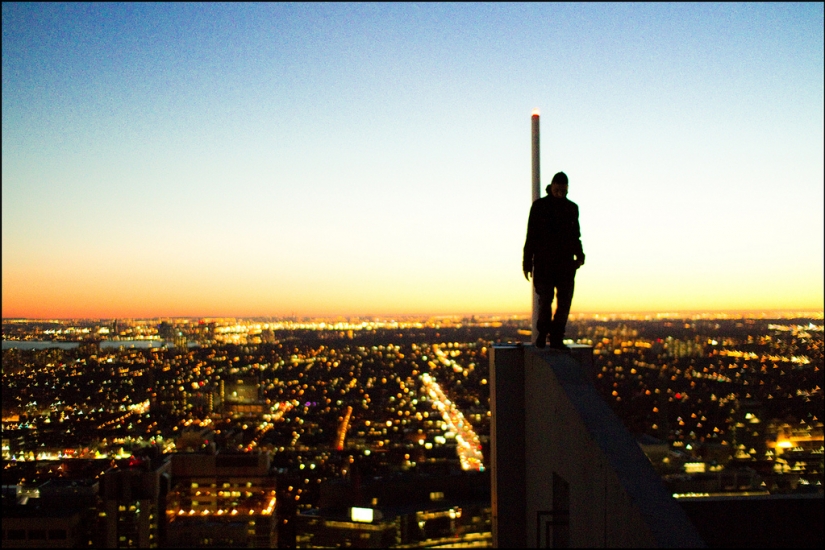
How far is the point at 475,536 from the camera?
20.4 ft

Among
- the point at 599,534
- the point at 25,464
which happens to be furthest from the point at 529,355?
the point at 25,464

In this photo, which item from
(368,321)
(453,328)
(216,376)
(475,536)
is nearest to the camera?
(475,536)

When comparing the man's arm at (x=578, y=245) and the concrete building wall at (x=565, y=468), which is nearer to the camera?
the concrete building wall at (x=565, y=468)

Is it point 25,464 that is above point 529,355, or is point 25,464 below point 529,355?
below

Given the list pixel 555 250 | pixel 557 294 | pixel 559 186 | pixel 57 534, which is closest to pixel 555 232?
pixel 555 250

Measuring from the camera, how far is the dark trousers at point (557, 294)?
11.4 ft

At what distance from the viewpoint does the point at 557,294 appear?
3551 millimetres

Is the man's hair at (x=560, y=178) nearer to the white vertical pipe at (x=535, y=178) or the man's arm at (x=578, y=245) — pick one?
the man's arm at (x=578, y=245)

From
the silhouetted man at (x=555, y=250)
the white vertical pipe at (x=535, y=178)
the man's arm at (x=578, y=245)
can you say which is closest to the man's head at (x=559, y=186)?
the silhouetted man at (x=555, y=250)

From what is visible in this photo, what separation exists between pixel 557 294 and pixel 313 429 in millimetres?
8852

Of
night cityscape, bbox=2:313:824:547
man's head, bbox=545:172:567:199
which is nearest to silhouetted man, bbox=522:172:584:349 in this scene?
man's head, bbox=545:172:567:199

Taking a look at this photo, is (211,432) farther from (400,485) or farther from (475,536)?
(475,536)

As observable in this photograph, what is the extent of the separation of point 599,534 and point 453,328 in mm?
20043

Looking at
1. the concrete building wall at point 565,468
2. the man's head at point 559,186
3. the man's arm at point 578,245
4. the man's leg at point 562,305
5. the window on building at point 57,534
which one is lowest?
the window on building at point 57,534
